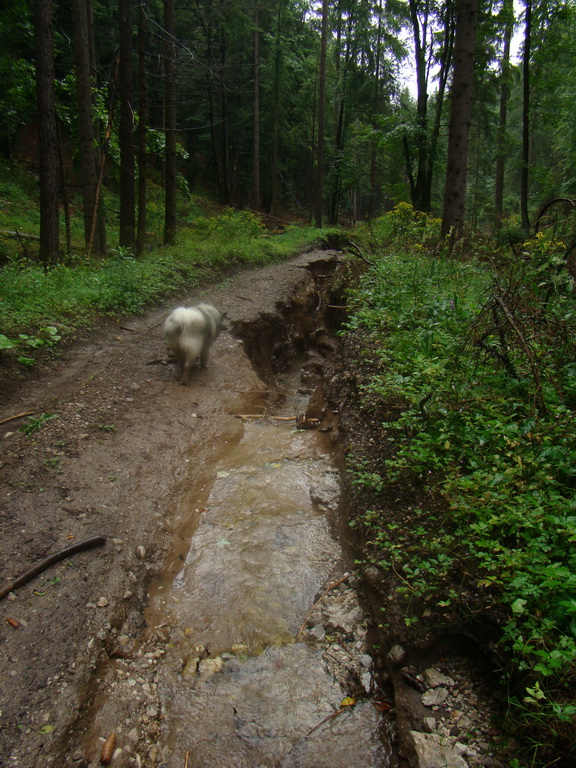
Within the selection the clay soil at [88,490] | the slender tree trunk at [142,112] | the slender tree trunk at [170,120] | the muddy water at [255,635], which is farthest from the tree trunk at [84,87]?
the muddy water at [255,635]

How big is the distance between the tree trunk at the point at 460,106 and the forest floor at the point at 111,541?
4364mm

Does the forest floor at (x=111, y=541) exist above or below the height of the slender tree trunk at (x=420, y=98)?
below

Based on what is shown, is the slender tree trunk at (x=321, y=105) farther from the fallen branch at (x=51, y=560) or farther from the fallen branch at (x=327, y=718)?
the fallen branch at (x=327, y=718)

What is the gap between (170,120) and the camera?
1264 centimetres

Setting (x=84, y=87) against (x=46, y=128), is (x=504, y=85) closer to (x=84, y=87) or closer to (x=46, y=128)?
(x=84, y=87)

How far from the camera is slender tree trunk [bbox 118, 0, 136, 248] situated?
1116cm

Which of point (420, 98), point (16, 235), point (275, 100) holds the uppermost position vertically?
point (275, 100)

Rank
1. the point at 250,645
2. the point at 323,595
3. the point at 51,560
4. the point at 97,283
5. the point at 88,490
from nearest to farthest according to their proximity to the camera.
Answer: the point at 250,645
the point at 51,560
the point at 323,595
the point at 88,490
the point at 97,283

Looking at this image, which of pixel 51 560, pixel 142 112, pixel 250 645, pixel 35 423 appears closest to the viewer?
pixel 250 645

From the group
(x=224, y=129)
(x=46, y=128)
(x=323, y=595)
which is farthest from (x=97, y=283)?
(x=224, y=129)

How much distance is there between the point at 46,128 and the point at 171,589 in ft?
31.6

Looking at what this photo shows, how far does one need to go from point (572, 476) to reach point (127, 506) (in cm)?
379

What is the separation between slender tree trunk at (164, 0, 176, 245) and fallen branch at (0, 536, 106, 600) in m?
11.2

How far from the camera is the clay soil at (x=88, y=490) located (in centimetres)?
255
